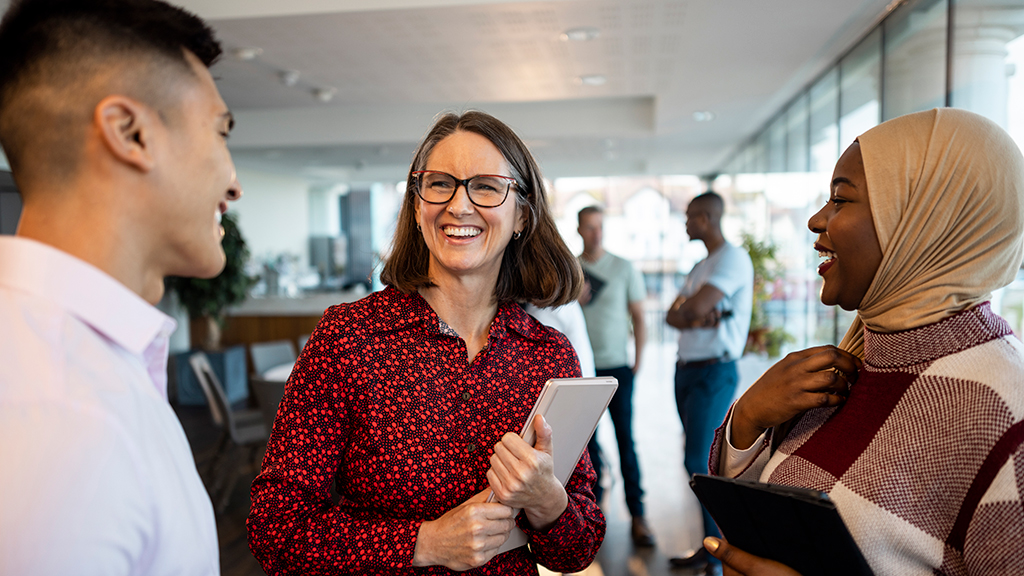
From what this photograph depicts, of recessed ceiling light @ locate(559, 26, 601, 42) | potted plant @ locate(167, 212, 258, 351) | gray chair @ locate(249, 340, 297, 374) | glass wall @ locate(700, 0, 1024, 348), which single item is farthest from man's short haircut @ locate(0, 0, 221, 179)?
potted plant @ locate(167, 212, 258, 351)

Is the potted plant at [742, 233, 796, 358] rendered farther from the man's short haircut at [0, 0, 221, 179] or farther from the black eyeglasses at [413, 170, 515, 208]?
the man's short haircut at [0, 0, 221, 179]

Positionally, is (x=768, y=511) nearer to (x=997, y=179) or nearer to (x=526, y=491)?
(x=526, y=491)

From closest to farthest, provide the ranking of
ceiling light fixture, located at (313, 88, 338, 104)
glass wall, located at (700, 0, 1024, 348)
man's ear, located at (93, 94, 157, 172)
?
man's ear, located at (93, 94, 157, 172)
glass wall, located at (700, 0, 1024, 348)
ceiling light fixture, located at (313, 88, 338, 104)

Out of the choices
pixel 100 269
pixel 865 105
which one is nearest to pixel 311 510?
pixel 100 269

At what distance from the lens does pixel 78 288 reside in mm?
598

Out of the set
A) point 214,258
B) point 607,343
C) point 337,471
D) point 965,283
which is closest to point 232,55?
point 607,343

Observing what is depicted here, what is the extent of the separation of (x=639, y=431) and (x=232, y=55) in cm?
463

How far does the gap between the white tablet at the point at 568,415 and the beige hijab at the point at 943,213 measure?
470mm

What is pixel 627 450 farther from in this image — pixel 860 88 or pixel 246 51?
pixel 246 51

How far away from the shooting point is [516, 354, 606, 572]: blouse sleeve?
A: 1.28 metres

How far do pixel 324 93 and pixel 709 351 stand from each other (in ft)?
13.1

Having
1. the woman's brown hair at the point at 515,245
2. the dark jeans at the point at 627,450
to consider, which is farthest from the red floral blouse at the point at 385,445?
the dark jeans at the point at 627,450

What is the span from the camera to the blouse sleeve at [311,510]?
1.18 meters

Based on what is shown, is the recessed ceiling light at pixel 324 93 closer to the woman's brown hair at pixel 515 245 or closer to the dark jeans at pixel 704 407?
the dark jeans at pixel 704 407
